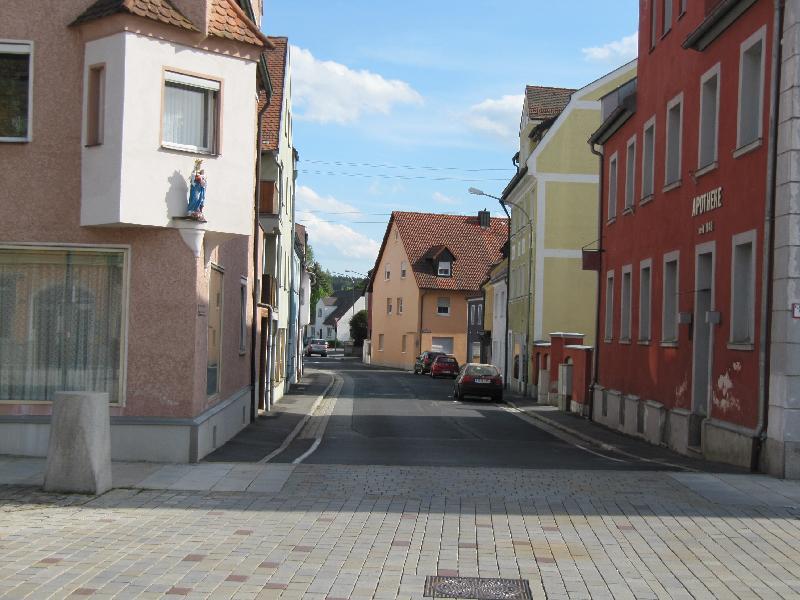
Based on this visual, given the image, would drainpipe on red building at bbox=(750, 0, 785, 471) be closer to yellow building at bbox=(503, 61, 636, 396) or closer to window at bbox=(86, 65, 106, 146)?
window at bbox=(86, 65, 106, 146)

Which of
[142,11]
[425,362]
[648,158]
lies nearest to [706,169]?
[648,158]

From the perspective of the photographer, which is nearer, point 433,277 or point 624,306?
point 624,306

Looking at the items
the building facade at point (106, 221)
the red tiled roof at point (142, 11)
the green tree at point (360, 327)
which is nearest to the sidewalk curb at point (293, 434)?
the building facade at point (106, 221)

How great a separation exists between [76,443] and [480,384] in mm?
28422

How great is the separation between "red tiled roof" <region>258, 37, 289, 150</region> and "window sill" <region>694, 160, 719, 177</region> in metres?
10.1

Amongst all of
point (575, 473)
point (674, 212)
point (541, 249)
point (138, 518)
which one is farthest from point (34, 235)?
point (541, 249)

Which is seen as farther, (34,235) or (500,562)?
(34,235)

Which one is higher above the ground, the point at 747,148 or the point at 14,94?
the point at 14,94

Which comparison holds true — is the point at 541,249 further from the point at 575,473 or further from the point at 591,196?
the point at 575,473

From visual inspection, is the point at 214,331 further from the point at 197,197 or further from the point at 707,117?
the point at 707,117

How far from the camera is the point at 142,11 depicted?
14367 millimetres

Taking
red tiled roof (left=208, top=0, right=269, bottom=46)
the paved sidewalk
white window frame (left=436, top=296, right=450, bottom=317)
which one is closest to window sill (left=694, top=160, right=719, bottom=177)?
the paved sidewalk

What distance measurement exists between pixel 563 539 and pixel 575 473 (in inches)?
210

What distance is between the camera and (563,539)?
31.9 feet
